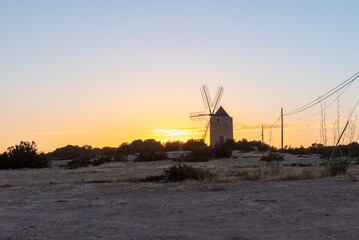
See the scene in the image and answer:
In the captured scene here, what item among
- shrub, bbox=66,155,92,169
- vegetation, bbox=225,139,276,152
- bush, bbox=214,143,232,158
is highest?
vegetation, bbox=225,139,276,152

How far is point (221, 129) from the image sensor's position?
55625 millimetres

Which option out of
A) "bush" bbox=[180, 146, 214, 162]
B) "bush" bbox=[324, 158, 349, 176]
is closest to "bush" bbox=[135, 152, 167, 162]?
"bush" bbox=[180, 146, 214, 162]

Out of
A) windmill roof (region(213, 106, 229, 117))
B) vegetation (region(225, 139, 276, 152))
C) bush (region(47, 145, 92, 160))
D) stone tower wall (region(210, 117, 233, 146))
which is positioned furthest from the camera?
windmill roof (region(213, 106, 229, 117))

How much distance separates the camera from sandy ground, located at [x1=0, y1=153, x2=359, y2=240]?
24.2 feet

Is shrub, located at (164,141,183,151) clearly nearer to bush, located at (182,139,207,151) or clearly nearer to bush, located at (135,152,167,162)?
bush, located at (182,139,207,151)

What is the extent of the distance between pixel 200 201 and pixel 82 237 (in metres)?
4.28

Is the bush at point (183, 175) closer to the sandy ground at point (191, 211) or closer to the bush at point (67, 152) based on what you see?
the sandy ground at point (191, 211)

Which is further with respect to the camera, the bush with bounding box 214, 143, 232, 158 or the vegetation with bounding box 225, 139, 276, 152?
the vegetation with bounding box 225, 139, 276, 152

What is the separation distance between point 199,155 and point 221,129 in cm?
1830

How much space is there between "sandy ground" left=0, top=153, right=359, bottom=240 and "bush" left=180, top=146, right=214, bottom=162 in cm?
2126

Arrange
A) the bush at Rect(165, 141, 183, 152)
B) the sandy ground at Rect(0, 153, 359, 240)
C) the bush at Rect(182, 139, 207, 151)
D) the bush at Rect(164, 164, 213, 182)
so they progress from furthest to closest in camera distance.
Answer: the bush at Rect(182, 139, 207, 151) → the bush at Rect(165, 141, 183, 152) → the bush at Rect(164, 164, 213, 182) → the sandy ground at Rect(0, 153, 359, 240)

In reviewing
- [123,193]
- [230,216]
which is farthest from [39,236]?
[123,193]

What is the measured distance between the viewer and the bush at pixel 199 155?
3618 cm

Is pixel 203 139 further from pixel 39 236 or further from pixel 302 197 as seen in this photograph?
pixel 39 236
